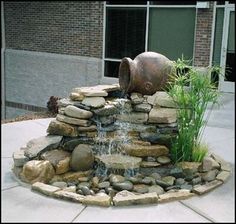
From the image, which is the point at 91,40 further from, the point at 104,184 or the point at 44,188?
the point at 44,188

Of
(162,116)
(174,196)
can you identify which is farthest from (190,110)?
(174,196)

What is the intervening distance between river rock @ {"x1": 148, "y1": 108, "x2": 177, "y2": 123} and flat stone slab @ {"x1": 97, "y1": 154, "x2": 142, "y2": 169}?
1.86 feet

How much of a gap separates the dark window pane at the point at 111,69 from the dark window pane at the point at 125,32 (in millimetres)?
209

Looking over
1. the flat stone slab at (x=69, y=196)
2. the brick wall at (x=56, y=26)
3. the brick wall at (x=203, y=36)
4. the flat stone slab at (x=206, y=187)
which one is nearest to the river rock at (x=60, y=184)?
the flat stone slab at (x=69, y=196)

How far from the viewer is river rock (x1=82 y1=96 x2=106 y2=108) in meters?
5.19

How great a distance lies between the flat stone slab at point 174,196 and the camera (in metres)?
4.18

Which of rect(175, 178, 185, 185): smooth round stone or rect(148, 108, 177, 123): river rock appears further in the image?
rect(148, 108, 177, 123): river rock

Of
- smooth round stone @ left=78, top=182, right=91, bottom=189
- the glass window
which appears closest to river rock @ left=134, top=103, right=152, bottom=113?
smooth round stone @ left=78, top=182, right=91, bottom=189

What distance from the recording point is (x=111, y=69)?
1175 cm

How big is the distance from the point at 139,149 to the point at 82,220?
1.55 meters

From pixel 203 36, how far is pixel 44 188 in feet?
22.4

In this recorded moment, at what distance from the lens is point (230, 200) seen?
4.20 metres

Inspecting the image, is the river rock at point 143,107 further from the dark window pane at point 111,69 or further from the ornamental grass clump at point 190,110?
the dark window pane at point 111,69

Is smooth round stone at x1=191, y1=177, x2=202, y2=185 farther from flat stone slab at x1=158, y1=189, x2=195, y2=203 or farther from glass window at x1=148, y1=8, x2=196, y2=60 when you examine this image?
glass window at x1=148, y1=8, x2=196, y2=60
